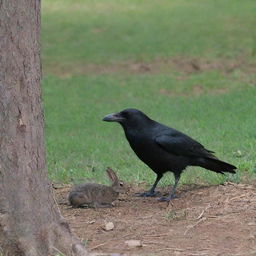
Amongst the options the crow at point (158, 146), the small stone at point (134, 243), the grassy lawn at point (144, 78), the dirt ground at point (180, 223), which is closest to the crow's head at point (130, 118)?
the crow at point (158, 146)

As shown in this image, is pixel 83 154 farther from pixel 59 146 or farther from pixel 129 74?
pixel 129 74

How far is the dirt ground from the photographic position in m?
6.20

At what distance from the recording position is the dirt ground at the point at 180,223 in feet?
20.3

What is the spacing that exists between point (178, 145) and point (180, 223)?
1.51 metres

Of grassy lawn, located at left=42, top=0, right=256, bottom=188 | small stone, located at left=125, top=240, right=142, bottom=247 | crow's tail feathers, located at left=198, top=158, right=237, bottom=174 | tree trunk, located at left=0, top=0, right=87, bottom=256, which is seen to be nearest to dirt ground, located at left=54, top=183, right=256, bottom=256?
small stone, located at left=125, top=240, right=142, bottom=247

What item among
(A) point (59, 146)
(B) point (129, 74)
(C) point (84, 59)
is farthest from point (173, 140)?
(C) point (84, 59)

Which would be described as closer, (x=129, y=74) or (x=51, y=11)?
(x=129, y=74)

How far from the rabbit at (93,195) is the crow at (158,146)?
530 millimetres

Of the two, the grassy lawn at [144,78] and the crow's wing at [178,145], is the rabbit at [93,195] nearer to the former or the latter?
the crow's wing at [178,145]

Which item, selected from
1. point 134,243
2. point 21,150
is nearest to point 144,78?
point 134,243

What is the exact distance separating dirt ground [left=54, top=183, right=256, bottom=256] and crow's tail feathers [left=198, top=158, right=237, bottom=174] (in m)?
0.27

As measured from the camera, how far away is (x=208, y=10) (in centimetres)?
2522

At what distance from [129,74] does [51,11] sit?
8.76 metres

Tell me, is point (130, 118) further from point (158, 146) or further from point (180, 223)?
point (180, 223)
